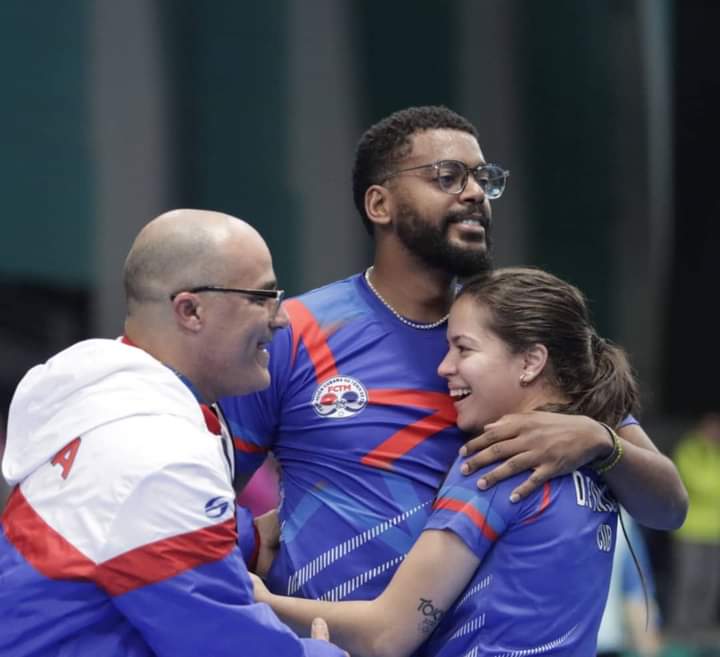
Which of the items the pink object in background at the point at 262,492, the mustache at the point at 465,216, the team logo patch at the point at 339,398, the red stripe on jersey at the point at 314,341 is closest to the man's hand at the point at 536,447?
the team logo patch at the point at 339,398

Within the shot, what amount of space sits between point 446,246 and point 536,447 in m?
0.65

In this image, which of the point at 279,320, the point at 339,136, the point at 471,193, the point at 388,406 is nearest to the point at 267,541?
the point at 388,406

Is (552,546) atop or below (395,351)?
below

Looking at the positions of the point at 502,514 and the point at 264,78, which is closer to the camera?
the point at 502,514

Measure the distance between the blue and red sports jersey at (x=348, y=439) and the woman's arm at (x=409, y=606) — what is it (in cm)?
20

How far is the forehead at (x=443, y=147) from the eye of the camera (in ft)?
11.8

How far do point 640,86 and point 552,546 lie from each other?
33.6 feet

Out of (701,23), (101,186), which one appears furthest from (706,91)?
(101,186)

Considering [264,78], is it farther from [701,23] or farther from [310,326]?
[310,326]

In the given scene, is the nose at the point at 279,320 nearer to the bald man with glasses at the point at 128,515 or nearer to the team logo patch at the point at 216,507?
the bald man with glasses at the point at 128,515

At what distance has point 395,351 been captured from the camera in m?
3.55

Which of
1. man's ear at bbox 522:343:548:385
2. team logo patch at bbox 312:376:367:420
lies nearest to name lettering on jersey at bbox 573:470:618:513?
man's ear at bbox 522:343:548:385

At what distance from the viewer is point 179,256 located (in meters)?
3.00

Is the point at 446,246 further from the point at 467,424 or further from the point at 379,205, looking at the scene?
the point at 467,424
